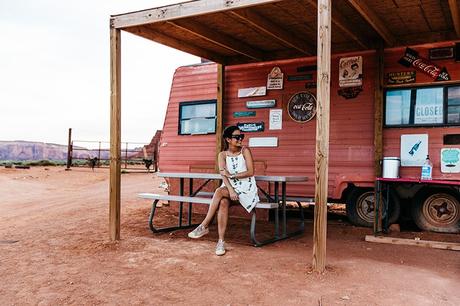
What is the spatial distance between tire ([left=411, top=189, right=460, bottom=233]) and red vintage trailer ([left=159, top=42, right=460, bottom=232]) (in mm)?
14

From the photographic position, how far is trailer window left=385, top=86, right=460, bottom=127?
644 centimetres

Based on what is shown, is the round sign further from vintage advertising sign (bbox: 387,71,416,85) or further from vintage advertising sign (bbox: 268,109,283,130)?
vintage advertising sign (bbox: 387,71,416,85)

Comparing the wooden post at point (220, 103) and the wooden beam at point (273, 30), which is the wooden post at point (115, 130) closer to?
the wooden beam at point (273, 30)

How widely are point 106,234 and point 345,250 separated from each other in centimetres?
331

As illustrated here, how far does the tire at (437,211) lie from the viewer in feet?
21.2

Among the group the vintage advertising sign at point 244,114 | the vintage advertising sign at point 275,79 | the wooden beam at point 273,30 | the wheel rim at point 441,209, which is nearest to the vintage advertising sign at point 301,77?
the vintage advertising sign at point 275,79

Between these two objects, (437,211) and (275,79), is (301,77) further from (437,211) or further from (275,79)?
(437,211)

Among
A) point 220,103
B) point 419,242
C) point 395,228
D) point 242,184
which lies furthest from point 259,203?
point 220,103

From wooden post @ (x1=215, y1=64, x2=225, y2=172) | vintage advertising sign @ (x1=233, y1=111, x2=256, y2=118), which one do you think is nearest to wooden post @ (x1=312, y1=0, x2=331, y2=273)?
vintage advertising sign @ (x1=233, y1=111, x2=256, y2=118)

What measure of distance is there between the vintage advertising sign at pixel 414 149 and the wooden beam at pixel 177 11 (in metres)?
3.15

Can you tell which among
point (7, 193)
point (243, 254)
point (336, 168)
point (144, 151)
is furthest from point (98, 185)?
point (243, 254)

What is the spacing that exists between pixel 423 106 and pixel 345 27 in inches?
66.3

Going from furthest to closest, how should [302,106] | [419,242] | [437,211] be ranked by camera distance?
1. [302,106]
2. [437,211]
3. [419,242]

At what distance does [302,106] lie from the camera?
762cm
